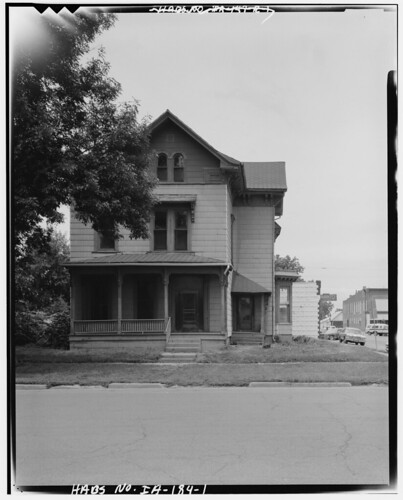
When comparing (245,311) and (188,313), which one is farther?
(245,311)

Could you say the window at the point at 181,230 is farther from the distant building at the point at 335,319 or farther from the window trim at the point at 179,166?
the distant building at the point at 335,319

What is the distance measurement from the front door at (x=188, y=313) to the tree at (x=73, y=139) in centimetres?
342

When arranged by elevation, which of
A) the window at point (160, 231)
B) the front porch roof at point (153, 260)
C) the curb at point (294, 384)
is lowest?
the curb at point (294, 384)

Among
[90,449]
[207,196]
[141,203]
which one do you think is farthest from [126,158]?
[90,449]

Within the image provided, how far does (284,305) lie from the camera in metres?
23.5

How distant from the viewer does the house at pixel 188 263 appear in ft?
45.8

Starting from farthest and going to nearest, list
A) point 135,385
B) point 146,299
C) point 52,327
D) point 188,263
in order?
point 188,263 < point 146,299 < point 135,385 < point 52,327

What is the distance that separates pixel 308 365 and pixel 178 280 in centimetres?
488

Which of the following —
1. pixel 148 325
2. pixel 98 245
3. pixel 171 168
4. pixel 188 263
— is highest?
pixel 171 168

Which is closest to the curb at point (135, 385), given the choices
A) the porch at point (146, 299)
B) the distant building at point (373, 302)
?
the porch at point (146, 299)

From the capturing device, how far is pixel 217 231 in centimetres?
1944

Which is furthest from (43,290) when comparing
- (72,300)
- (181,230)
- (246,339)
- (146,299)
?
(246,339)

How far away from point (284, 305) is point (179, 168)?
8.04 m

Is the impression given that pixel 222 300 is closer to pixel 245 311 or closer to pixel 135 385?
pixel 245 311
